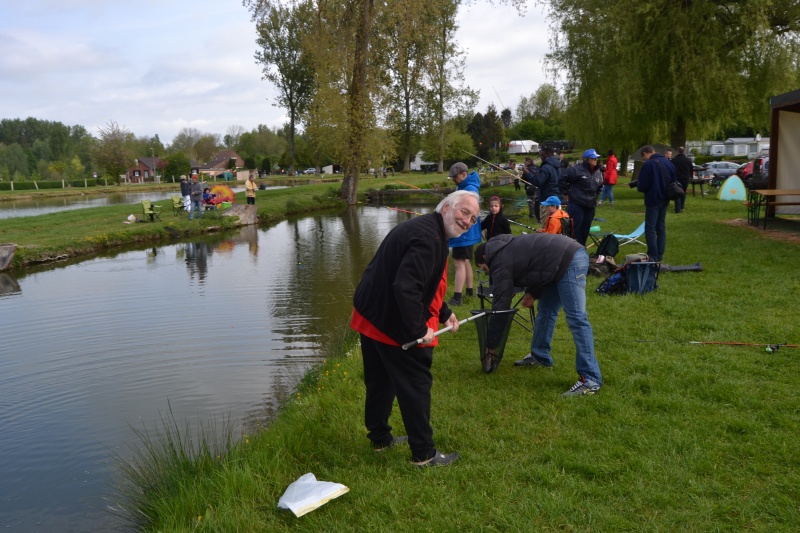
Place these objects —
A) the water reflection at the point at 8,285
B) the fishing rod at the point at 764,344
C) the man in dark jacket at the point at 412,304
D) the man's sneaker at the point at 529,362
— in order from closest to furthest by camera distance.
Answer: the man in dark jacket at the point at 412,304
the fishing rod at the point at 764,344
the man's sneaker at the point at 529,362
the water reflection at the point at 8,285

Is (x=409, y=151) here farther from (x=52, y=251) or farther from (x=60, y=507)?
(x=60, y=507)

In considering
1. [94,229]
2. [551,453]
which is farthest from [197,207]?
[551,453]

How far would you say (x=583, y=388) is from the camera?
18.3 feet

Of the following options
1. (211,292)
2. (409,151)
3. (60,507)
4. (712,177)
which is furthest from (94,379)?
(409,151)

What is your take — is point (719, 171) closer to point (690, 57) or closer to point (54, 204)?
point (690, 57)

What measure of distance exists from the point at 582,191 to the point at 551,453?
7037mm

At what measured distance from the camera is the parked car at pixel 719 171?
100 ft

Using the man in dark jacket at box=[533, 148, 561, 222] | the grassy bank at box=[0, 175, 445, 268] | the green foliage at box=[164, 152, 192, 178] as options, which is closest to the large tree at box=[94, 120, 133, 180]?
the green foliage at box=[164, 152, 192, 178]

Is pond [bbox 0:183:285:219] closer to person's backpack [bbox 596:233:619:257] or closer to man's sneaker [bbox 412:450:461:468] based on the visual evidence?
person's backpack [bbox 596:233:619:257]

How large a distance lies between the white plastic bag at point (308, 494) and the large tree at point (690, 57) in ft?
66.7

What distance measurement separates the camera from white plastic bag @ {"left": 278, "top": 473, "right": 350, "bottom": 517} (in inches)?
156

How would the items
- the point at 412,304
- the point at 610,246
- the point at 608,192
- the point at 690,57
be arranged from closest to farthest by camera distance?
the point at 412,304
the point at 610,246
the point at 690,57
the point at 608,192

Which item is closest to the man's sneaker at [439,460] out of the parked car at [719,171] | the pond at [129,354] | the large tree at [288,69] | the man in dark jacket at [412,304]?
the man in dark jacket at [412,304]

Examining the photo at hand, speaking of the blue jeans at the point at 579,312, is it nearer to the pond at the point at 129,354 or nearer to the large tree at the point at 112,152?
Answer: the pond at the point at 129,354
